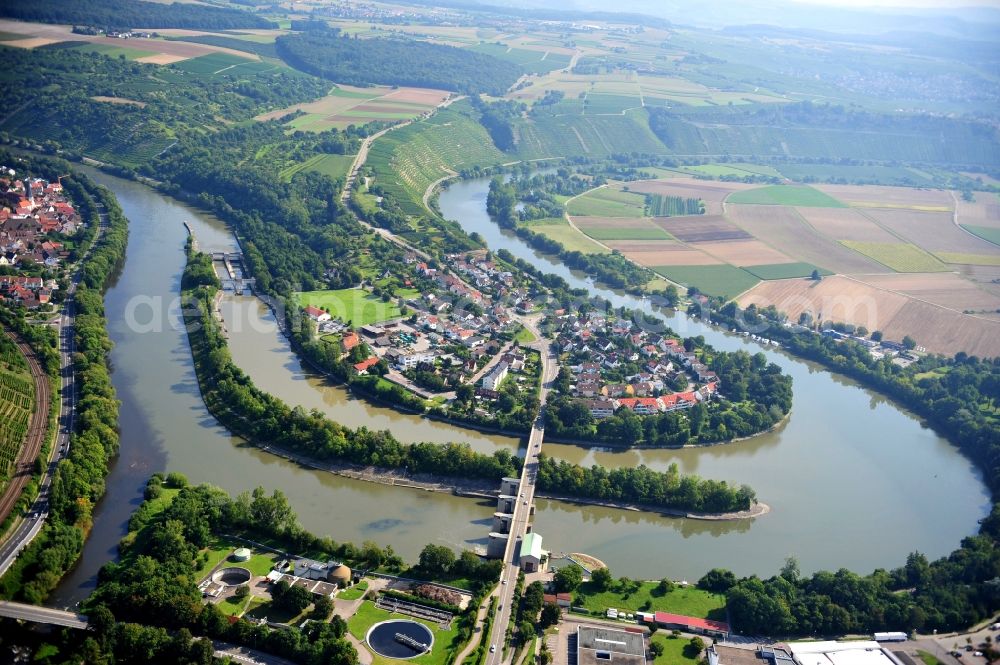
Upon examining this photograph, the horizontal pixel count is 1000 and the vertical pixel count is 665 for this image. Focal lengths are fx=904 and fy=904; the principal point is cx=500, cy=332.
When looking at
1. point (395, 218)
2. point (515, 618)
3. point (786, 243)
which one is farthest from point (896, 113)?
point (515, 618)

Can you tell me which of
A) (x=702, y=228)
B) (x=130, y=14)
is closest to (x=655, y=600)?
(x=702, y=228)

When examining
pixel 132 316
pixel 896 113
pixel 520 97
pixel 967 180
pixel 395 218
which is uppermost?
pixel 896 113

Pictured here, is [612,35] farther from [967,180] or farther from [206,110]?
[206,110]

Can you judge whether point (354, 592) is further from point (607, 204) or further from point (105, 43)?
point (105, 43)

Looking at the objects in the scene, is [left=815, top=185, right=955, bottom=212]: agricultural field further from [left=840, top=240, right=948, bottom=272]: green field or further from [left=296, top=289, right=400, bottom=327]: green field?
[left=296, top=289, right=400, bottom=327]: green field

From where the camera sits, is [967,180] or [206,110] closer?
[206,110]
